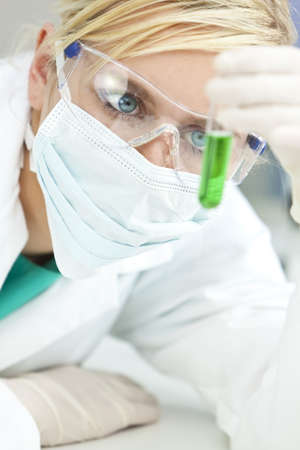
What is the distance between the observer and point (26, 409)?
3.94ft

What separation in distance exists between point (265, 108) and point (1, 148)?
65 centimetres

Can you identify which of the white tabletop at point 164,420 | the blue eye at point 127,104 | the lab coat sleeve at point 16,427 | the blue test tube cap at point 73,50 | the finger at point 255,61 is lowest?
the white tabletop at point 164,420

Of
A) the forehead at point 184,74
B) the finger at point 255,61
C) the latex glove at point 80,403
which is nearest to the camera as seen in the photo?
the finger at point 255,61

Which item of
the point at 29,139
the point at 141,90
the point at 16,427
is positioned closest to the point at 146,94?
the point at 141,90

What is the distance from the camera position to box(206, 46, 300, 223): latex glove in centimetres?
77

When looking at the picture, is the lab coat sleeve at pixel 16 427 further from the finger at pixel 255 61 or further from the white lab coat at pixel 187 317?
the finger at pixel 255 61

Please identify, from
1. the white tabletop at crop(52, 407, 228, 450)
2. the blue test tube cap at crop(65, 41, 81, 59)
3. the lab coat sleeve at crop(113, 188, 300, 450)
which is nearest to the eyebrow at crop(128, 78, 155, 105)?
the blue test tube cap at crop(65, 41, 81, 59)

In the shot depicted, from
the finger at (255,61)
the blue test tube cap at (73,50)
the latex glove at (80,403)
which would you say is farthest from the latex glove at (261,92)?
the latex glove at (80,403)

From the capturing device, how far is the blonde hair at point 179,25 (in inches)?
42.3

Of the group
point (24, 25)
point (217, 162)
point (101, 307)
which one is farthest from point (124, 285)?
point (217, 162)

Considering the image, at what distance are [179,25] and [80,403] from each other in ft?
2.49

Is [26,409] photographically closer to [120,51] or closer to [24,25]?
[120,51]

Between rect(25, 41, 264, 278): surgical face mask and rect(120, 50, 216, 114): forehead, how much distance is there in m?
0.06

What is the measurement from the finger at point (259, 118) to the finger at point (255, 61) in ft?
0.15
